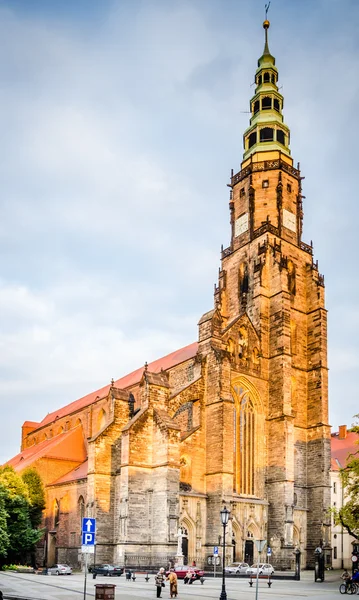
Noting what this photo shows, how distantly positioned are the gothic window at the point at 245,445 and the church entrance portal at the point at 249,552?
12.0 ft

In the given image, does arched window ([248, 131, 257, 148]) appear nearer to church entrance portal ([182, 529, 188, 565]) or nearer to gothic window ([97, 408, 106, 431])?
gothic window ([97, 408, 106, 431])

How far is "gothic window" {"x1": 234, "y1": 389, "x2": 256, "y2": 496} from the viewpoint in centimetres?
5028

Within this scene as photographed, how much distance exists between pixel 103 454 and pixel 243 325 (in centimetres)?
1527

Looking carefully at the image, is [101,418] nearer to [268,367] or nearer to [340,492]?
[268,367]

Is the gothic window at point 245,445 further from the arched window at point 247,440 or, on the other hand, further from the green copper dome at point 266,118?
the green copper dome at point 266,118

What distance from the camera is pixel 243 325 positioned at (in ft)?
177

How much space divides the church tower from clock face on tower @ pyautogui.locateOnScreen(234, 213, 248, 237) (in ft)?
0.42

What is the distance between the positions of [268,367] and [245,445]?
685 centimetres

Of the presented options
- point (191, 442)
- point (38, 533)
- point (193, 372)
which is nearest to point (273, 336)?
point (193, 372)

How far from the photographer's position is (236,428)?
169 feet

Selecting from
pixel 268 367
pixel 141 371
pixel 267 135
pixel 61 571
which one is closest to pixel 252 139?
pixel 267 135

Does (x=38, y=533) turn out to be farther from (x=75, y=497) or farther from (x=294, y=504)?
(x=294, y=504)

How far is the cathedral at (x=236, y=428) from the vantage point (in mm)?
45344

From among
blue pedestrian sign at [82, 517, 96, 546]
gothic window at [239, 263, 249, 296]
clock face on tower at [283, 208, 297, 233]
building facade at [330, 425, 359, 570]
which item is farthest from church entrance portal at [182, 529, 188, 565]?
clock face on tower at [283, 208, 297, 233]
